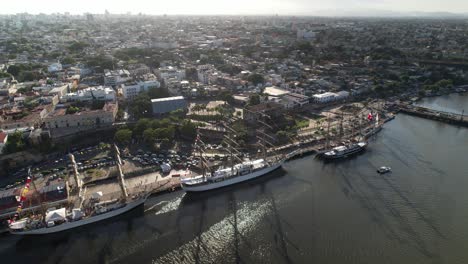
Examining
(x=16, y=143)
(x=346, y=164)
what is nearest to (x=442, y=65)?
(x=346, y=164)

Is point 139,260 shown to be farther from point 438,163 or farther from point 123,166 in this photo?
point 438,163

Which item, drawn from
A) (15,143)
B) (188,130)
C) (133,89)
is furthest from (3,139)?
(133,89)

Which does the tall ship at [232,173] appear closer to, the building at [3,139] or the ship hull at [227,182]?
the ship hull at [227,182]

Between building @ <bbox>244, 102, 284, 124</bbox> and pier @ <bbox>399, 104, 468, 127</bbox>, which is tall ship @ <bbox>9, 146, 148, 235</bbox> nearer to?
building @ <bbox>244, 102, 284, 124</bbox>

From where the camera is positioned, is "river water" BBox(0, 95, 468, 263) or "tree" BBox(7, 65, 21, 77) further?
"tree" BBox(7, 65, 21, 77)

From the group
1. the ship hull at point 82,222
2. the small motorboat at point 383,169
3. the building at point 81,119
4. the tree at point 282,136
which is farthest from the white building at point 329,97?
the ship hull at point 82,222

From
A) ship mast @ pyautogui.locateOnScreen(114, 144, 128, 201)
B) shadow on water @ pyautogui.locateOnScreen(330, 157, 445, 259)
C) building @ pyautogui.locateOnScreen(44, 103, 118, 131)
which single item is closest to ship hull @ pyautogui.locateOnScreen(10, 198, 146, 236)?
ship mast @ pyautogui.locateOnScreen(114, 144, 128, 201)
